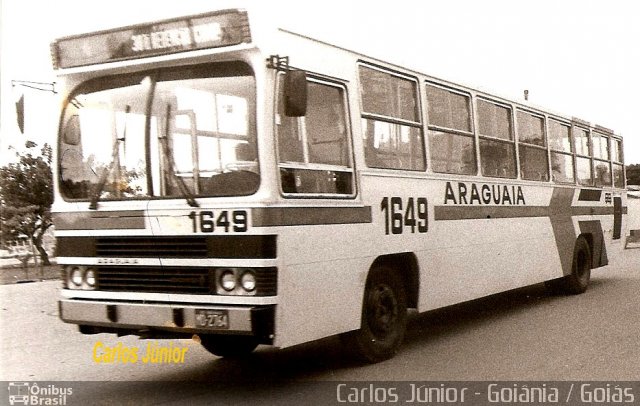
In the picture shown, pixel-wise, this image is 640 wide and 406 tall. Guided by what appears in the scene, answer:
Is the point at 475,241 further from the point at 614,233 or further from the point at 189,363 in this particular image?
the point at 614,233

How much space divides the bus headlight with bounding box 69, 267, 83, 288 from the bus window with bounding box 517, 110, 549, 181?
611cm

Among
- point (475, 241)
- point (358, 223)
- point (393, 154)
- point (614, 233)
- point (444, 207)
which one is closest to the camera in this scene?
point (358, 223)

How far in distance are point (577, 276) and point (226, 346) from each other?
6.73 m

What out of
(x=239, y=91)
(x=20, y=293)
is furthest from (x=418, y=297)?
(x=20, y=293)

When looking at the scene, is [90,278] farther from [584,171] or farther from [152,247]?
[584,171]

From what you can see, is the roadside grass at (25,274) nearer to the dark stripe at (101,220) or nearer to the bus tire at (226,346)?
the bus tire at (226,346)

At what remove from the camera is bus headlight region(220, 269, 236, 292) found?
5.92 m

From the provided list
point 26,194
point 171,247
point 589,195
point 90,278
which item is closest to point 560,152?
point 589,195

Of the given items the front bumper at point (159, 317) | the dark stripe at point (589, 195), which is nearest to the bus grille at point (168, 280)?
the front bumper at point (159, 317)

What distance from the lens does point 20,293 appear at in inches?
596

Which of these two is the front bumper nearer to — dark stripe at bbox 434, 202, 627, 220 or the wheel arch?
the wheel arch

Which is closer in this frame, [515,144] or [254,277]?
[254,277]

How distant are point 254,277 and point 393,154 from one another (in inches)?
92.5

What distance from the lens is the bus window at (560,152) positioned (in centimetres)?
1159
